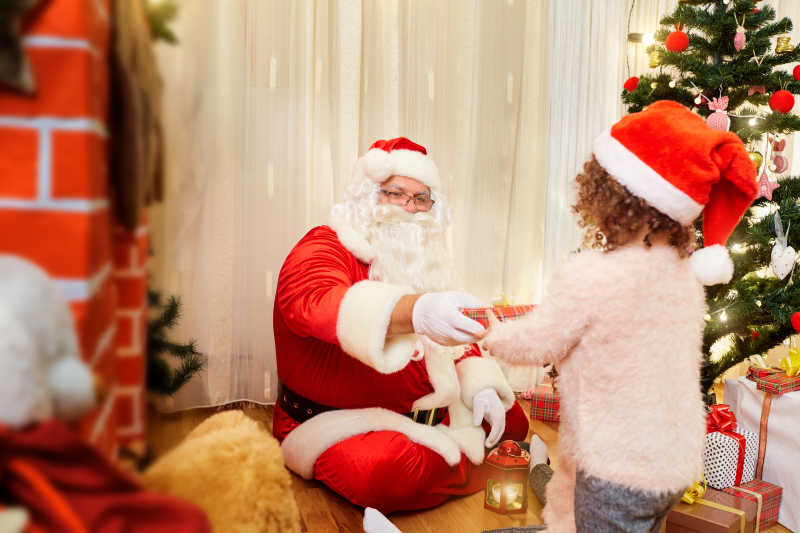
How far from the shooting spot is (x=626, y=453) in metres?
1.27

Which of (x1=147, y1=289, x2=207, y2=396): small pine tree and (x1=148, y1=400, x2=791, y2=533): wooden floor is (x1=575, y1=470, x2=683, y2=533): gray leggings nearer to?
(x1=148, y1=400, x2=791, y2=533): wooden floor

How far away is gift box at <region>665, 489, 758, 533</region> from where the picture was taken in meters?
1.85

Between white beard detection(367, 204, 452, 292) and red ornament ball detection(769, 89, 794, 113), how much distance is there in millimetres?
1377

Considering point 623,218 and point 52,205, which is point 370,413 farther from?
point 52,205

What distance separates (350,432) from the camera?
2133 millimetres

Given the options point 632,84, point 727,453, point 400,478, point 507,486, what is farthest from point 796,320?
point 400,478

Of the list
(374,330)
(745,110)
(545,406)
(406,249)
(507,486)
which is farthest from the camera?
(545,406)

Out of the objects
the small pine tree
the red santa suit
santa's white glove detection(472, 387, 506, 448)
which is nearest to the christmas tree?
santa's white glove detection(472, 387, 506, 448)

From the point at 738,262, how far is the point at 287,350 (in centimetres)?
183

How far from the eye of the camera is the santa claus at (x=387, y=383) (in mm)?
2039

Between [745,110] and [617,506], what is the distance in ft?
6.25

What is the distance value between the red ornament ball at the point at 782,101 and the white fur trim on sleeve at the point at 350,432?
70.1 inches

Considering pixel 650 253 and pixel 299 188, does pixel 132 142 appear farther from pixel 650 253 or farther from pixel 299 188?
pixel 299 188

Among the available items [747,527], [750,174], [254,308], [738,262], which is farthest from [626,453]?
[254,308]
